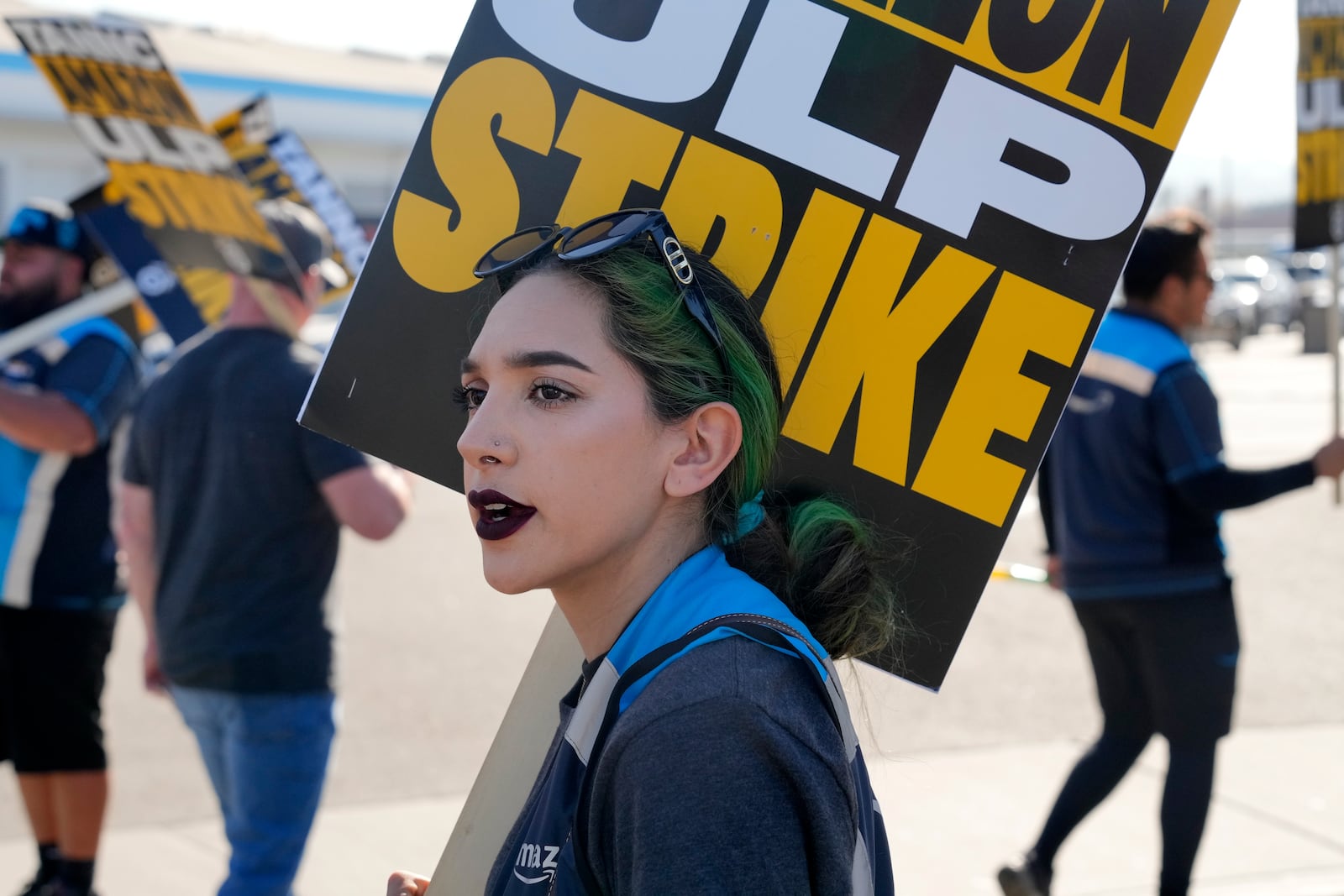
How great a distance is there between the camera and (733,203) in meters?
1.74

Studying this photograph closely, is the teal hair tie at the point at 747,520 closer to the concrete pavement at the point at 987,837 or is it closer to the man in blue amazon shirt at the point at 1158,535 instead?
the man in blue amazon shirt at the point at 1158,535

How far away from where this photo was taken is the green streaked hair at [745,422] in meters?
1.50

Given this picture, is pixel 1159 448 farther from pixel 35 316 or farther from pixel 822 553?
pixel 35 316

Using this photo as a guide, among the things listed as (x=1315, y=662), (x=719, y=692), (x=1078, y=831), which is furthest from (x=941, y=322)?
(x=1315, y=662)

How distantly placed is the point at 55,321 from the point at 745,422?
10.6 ft

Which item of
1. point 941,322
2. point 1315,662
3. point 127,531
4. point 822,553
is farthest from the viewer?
point 1315,662

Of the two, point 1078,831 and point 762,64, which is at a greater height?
point 762,64

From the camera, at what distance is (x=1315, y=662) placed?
7141 millimetres

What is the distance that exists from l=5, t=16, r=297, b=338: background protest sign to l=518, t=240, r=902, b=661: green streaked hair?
216cm

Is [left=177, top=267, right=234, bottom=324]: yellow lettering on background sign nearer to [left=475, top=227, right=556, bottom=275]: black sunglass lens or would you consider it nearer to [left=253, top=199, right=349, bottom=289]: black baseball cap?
[left=253, top=199, right=349, bottom=289]: black baseball cap

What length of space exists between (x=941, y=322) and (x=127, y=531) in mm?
2627

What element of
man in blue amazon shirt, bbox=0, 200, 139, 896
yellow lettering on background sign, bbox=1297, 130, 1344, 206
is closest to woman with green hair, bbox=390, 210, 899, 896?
man in blue amazon shirt, bbox=0, 200, 139, 896

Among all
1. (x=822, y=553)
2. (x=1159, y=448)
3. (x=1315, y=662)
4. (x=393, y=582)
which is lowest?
(x=393, y=582)

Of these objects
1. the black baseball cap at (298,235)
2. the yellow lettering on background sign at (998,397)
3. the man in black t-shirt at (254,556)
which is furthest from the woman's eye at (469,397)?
the black baseball cap at (298,235)
